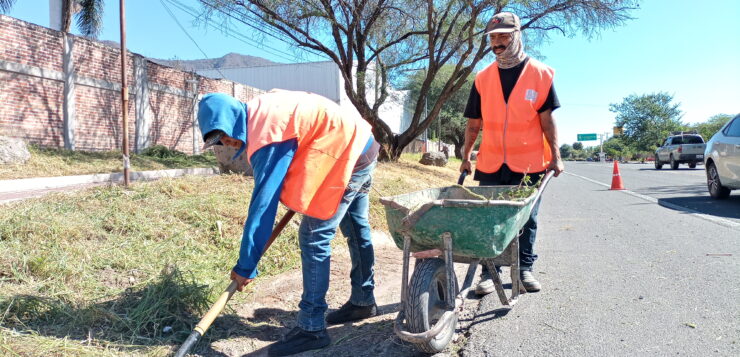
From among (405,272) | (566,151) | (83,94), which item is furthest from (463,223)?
(566,151)

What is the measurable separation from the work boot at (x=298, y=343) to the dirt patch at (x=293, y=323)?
6 centimetres

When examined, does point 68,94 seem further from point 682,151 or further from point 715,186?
point 682,151

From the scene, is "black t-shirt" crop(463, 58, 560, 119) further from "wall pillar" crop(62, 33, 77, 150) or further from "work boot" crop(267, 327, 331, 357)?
"wall pillar" crop(62, 33, 77, 150)

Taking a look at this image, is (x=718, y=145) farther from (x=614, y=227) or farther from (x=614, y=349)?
(x=614, y=349)

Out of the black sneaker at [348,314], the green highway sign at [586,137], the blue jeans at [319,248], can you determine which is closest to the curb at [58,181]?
the black sneaker at [348,314]

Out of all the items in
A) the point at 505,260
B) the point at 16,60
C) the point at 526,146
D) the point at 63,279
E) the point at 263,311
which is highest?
the point at 16,60

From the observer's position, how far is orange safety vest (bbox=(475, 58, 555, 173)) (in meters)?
3.75

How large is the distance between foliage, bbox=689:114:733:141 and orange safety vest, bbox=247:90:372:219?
65634 mm

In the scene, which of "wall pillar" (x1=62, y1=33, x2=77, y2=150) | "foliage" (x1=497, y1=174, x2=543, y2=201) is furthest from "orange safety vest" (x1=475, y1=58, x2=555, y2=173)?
"wall pillar" (x1=62, y1=33, x2=77, y2=150)

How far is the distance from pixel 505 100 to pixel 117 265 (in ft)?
10.4

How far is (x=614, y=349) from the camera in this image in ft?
9.21

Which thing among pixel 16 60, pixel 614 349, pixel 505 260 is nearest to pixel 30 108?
pixel 16 60

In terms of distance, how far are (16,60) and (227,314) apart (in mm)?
11022

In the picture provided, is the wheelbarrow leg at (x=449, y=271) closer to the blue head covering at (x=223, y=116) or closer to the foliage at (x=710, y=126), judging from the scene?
the blue head covering at (x=223, y=116)
